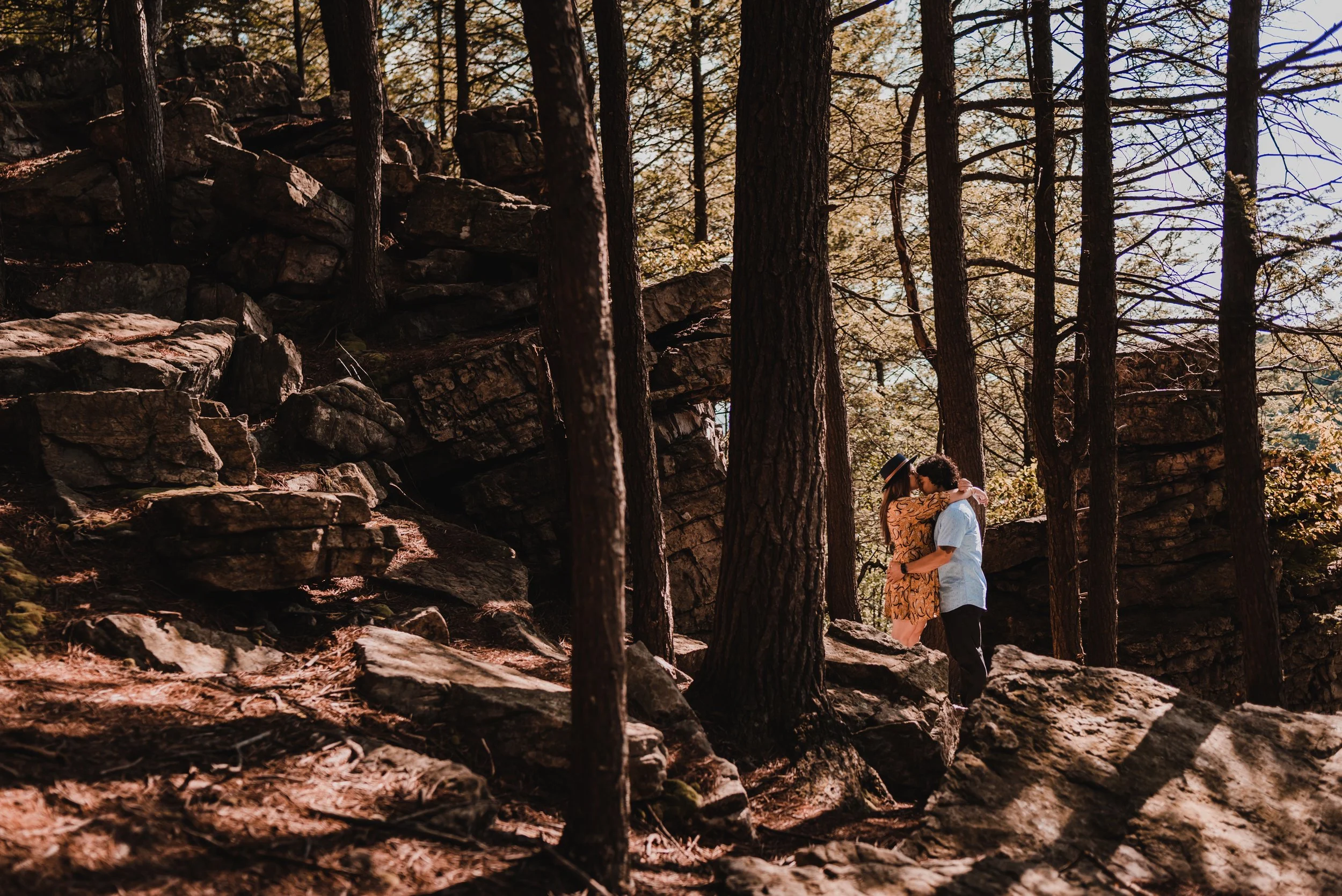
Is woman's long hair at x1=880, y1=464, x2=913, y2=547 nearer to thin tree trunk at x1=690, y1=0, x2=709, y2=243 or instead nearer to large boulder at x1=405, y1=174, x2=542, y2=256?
large boulder at x1=405, y1=174, x2=542, y2=256

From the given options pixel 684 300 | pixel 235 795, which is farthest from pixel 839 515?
pixel 235 795

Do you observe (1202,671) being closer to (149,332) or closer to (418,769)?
(418,769)

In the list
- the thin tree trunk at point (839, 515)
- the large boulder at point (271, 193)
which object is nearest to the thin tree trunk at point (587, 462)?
the thin tree trunk at point (839, 515)

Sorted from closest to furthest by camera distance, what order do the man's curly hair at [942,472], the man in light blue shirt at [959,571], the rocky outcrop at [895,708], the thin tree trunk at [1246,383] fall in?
the rocky outcrop at [895,708]
the man in light blue shirt at [959,571]
the man's curly hair at [942,472]
the thin tree trunk at [1246,383]

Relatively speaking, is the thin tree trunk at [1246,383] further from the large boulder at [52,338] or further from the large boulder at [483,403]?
the large boulder at [52,338]

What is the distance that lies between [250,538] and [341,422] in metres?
3.92

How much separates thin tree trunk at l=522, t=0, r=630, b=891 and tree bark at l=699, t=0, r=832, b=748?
2.34 meters

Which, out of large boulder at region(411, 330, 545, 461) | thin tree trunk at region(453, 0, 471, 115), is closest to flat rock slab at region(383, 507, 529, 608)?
large boulder at region(411, 330, 545, 461)

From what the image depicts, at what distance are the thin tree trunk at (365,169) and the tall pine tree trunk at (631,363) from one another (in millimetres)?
5661

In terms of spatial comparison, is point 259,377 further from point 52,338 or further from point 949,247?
point 949,247

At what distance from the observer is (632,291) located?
7.87 meters

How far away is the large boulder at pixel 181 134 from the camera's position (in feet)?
44.2

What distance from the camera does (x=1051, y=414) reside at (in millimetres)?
11188

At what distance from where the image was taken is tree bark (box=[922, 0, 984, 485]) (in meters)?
10.8
